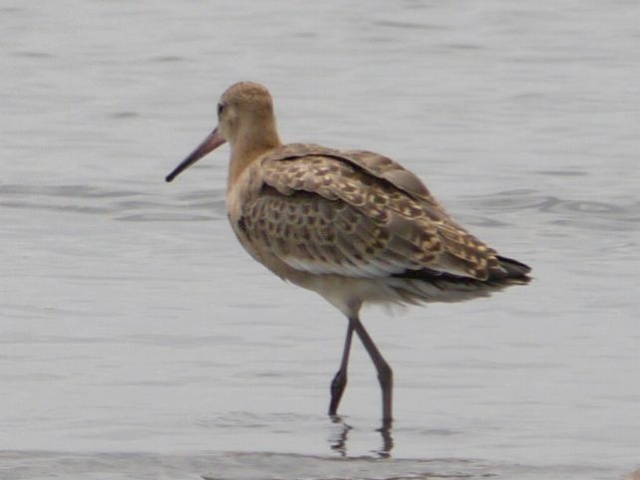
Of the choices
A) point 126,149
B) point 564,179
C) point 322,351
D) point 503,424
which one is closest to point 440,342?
point 322,351

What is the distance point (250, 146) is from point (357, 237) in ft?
3.50

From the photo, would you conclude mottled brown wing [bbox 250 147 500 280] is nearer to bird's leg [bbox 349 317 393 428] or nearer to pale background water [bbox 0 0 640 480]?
bird's leg [bbox 349 317 393 428]

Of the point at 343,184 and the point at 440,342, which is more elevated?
the point at 343,184

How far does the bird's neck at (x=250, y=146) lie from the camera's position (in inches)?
399

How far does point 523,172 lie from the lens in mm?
15891

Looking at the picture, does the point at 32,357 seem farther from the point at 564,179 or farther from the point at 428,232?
the point at 564,179

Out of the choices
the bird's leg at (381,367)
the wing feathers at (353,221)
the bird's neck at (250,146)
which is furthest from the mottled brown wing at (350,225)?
the bird's neck at (250,146)

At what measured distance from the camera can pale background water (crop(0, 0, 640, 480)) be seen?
8.95 meters

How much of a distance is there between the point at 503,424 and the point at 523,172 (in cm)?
687

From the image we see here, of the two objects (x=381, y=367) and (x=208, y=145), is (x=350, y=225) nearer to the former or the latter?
(x=381, y=367)

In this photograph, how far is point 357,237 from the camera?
9.34 m

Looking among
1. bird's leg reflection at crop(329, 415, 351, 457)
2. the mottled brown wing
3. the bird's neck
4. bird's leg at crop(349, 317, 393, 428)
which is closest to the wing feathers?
the mottled brown wing

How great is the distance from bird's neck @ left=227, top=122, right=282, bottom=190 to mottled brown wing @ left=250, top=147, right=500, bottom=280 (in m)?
0.41

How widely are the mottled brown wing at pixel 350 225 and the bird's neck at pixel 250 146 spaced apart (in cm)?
41
